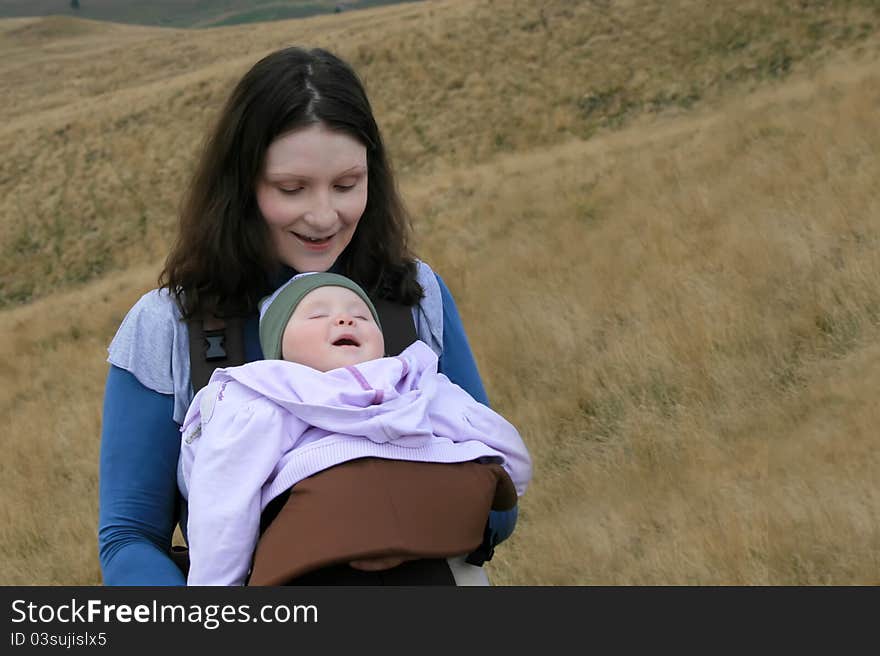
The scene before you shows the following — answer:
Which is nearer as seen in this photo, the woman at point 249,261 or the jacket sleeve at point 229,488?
the jacket sleeve at point 229,488

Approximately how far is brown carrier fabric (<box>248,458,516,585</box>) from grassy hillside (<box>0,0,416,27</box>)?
17807 cm

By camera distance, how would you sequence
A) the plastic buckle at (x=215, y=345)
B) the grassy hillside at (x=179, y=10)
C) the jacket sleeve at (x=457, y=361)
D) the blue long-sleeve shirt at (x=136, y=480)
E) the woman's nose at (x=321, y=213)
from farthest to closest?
the grassy hillside at (x=179, y=10), the jacket sleeve at (x=457, y=361), the woman's nose at (x=321, y=213), the plastic buckle at (x=215, y=345), the blue long-sleeve shirt at (x=136, y=480)

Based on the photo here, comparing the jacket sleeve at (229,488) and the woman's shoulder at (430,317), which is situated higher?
the woman's shoulder at (430,317)

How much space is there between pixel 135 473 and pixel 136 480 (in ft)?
0.05

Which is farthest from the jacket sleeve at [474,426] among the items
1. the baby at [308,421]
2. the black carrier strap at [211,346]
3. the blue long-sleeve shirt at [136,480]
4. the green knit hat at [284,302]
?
the blue long-sleeve shirt at [136,480]

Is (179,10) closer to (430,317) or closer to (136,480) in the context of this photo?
(430,317)

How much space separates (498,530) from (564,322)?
486cm

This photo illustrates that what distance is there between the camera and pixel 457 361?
7.85 feet

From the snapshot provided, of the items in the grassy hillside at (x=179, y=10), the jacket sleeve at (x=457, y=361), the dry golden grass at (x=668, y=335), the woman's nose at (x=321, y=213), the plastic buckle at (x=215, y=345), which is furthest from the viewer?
the grassy hillside at (x=179, y=10)

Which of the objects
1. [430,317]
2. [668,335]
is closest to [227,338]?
[430,317]

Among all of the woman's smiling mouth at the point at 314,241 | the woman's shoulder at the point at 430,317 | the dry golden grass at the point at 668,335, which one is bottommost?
the dry golden grass at the point at 668,335

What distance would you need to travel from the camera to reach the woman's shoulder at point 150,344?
2082 millimetres

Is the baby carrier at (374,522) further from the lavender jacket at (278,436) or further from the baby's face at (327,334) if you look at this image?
the baby's face at (327,334)

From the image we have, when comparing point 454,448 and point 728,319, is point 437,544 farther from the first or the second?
point 728,319
